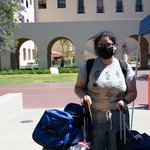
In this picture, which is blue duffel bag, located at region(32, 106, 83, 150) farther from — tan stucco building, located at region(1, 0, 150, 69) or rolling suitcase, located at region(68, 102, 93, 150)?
tan stucco building, located at region(1, 0, 150, 69)

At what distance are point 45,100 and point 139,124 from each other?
7814 millimetres

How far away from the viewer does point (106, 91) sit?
402cm

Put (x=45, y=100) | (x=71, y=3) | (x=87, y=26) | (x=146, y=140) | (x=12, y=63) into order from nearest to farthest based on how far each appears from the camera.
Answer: (x=146, y=140) → (x=45, y=100) → (x=87, y=26) → (x=12, y=63) → (x=71, y=3)

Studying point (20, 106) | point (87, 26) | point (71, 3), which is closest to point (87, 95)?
point (20, 106)

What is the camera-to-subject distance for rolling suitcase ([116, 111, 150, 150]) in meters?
3.82

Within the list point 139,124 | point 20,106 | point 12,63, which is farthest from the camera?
point 12,63

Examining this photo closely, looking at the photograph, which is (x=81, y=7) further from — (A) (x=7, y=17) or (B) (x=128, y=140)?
(B) (x=128, y=140)

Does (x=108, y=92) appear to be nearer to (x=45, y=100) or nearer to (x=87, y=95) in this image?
(x=87, y=95)

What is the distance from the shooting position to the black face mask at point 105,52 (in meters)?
4.02

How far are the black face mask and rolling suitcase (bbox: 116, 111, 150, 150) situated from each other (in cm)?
57

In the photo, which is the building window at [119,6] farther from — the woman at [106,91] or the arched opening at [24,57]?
the woman at [106,91]

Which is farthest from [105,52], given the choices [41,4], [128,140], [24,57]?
[41,4]

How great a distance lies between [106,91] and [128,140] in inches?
20.4

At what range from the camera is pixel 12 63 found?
1665 inches
